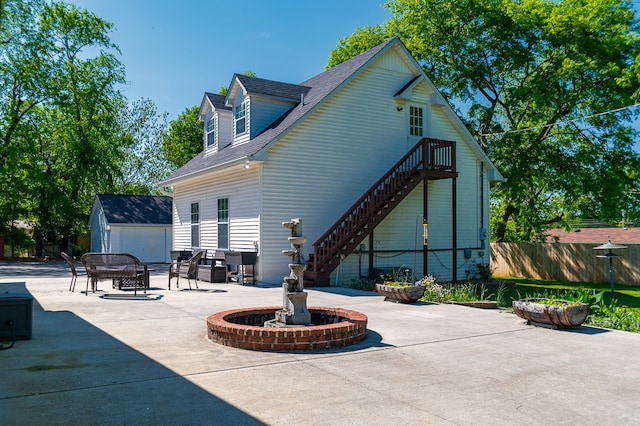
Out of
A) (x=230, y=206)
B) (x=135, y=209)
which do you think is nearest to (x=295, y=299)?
(x=230, y=206)

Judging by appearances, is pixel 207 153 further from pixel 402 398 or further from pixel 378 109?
pixel 402 398

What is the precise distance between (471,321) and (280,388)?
527cm

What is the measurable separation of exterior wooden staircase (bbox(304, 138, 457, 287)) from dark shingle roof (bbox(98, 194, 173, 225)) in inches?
694

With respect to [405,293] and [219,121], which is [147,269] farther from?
[219,121]

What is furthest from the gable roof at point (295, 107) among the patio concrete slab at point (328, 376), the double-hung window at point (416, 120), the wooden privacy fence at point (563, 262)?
the patio concrete slab at point (328, 376)

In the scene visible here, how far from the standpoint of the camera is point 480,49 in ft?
89.6

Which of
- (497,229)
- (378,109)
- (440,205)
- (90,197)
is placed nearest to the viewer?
(378,109)

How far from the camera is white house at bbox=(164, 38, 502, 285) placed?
16.7m

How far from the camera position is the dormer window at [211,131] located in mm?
22016

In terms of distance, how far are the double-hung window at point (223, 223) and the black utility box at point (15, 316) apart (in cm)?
1140

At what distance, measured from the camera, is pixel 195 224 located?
2155cm

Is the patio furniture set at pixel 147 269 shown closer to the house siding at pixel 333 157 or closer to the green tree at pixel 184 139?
the house siding at pixel 333 157

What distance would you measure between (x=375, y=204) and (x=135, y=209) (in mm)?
20196

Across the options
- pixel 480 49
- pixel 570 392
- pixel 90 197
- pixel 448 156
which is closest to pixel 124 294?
pixel 570 392
